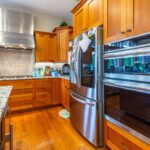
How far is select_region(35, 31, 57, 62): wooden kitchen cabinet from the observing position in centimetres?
391

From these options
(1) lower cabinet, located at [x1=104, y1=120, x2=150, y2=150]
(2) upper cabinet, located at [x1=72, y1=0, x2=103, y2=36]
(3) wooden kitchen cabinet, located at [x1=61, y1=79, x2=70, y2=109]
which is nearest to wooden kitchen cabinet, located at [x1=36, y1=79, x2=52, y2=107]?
(3) wooden kitchen cabinet, located at [x1=61, y1=79, x2=70, y2=109]

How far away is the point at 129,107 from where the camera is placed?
1482mm

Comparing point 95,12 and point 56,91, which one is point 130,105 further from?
point 56,91

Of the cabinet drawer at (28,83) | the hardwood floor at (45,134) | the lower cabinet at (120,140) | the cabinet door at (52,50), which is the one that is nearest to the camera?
the lower cabinet at (120,140)

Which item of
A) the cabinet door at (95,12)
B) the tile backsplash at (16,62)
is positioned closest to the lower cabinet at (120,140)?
the cabinet door at (95,12)

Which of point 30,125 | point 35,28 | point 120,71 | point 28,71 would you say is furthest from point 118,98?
point 35,28

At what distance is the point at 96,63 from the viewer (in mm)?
1878

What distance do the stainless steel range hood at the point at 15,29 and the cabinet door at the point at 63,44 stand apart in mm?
742

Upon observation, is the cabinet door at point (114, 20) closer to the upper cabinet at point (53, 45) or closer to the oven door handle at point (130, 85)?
the oven door handle at point (130, 85)

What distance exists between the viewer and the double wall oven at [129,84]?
127 centimetres

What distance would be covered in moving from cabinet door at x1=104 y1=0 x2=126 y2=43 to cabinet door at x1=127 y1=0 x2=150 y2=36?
0.26 ft

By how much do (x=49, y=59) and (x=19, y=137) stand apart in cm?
229

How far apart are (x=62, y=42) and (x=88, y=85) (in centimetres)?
222

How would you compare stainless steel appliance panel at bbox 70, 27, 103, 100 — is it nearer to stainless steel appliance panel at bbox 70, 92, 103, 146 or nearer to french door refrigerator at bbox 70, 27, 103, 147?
french door refrigerator at bbox 70, 27, 103, 147
